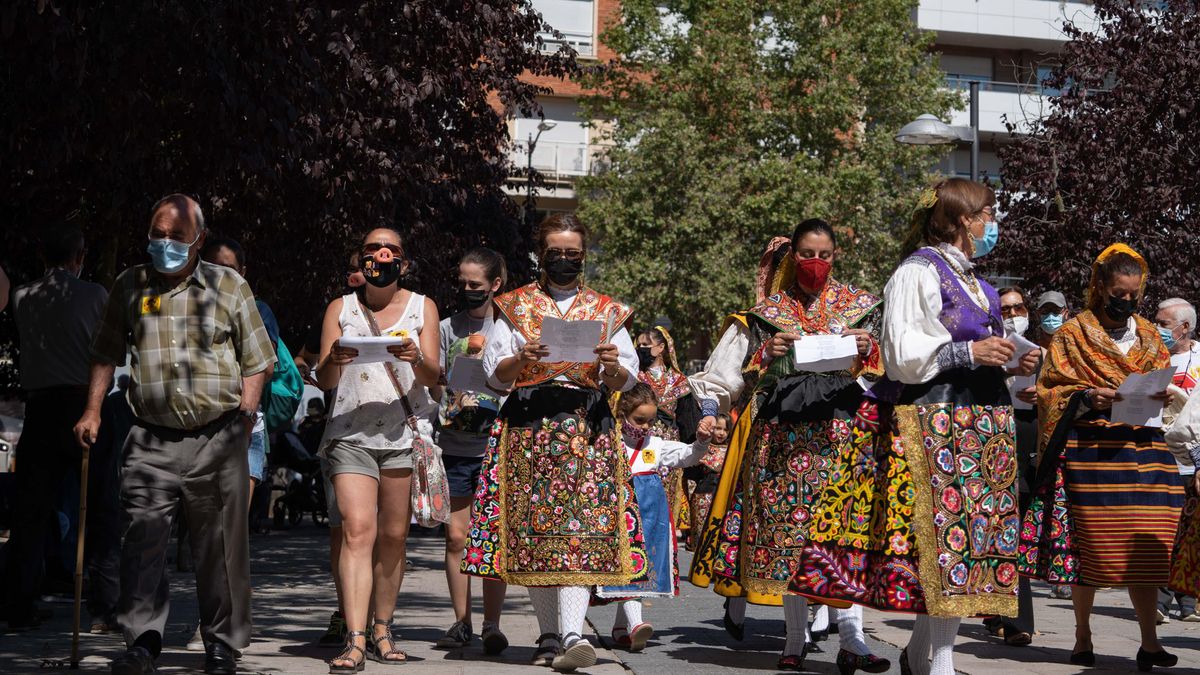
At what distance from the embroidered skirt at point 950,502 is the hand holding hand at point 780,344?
1053mm

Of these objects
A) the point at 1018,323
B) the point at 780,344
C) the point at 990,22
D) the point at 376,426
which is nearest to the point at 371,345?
the point at 376,426

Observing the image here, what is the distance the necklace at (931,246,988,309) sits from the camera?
723cm

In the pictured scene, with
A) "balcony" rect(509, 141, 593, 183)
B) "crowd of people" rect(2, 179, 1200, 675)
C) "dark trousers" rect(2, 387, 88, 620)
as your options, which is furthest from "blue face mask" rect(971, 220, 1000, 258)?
"balcony" rect(509, 141, 593, 183)

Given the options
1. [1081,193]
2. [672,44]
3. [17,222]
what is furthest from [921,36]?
[17,222]

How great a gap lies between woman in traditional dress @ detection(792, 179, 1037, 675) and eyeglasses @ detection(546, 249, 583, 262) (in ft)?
5.86

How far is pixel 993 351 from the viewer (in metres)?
6.92

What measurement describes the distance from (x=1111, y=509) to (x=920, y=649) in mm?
1992

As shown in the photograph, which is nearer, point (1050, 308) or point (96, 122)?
point (96, 122)

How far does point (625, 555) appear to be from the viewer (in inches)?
333

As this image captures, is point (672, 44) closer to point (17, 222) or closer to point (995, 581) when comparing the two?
point (17, 222)

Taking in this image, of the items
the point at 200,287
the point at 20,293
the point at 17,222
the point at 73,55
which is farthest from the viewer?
the point at 17,222

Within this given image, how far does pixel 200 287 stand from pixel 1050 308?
19.5ft

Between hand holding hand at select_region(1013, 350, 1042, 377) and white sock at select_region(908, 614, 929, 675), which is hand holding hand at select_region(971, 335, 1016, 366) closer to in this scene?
hand holding hand at select_region(1013, 350, 1042, 377)

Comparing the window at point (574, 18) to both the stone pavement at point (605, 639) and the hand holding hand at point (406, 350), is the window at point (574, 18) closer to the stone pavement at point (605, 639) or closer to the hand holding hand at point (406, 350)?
the stone pavement at point (605, 639)
